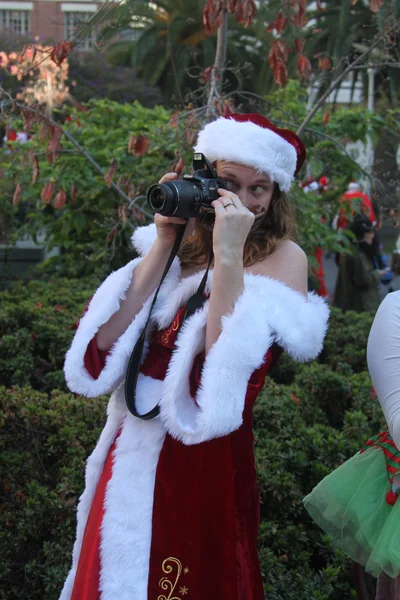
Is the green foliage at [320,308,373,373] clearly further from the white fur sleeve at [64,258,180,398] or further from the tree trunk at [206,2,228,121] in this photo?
the white fur sleeve at [64,258,180,398]

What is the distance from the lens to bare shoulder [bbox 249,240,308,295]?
192cm

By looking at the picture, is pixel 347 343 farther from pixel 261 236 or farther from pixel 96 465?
pixel 96 465

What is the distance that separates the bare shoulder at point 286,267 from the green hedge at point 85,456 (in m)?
1.21

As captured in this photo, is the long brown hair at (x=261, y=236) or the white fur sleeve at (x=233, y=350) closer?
the white fur sleeve at (x=233, y=350)

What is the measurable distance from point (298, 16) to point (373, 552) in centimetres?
271

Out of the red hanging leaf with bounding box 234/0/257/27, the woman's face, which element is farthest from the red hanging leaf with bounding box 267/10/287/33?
the woman's face

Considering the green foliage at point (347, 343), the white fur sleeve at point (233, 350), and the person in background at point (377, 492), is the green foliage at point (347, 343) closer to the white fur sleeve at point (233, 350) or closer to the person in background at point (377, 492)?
the person in background at point (377, 492)

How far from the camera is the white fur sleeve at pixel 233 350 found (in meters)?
1.74

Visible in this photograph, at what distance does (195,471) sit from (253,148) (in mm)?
858

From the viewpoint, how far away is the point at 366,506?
202 cm

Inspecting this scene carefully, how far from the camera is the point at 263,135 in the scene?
2006 millimetres

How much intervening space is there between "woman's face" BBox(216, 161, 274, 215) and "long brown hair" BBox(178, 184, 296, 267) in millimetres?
45

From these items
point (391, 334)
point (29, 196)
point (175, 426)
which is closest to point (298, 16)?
point (391, 334)

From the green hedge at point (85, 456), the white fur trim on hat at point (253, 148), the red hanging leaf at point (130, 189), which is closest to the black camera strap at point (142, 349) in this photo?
the white fur trim on hat at point (253, 148)
